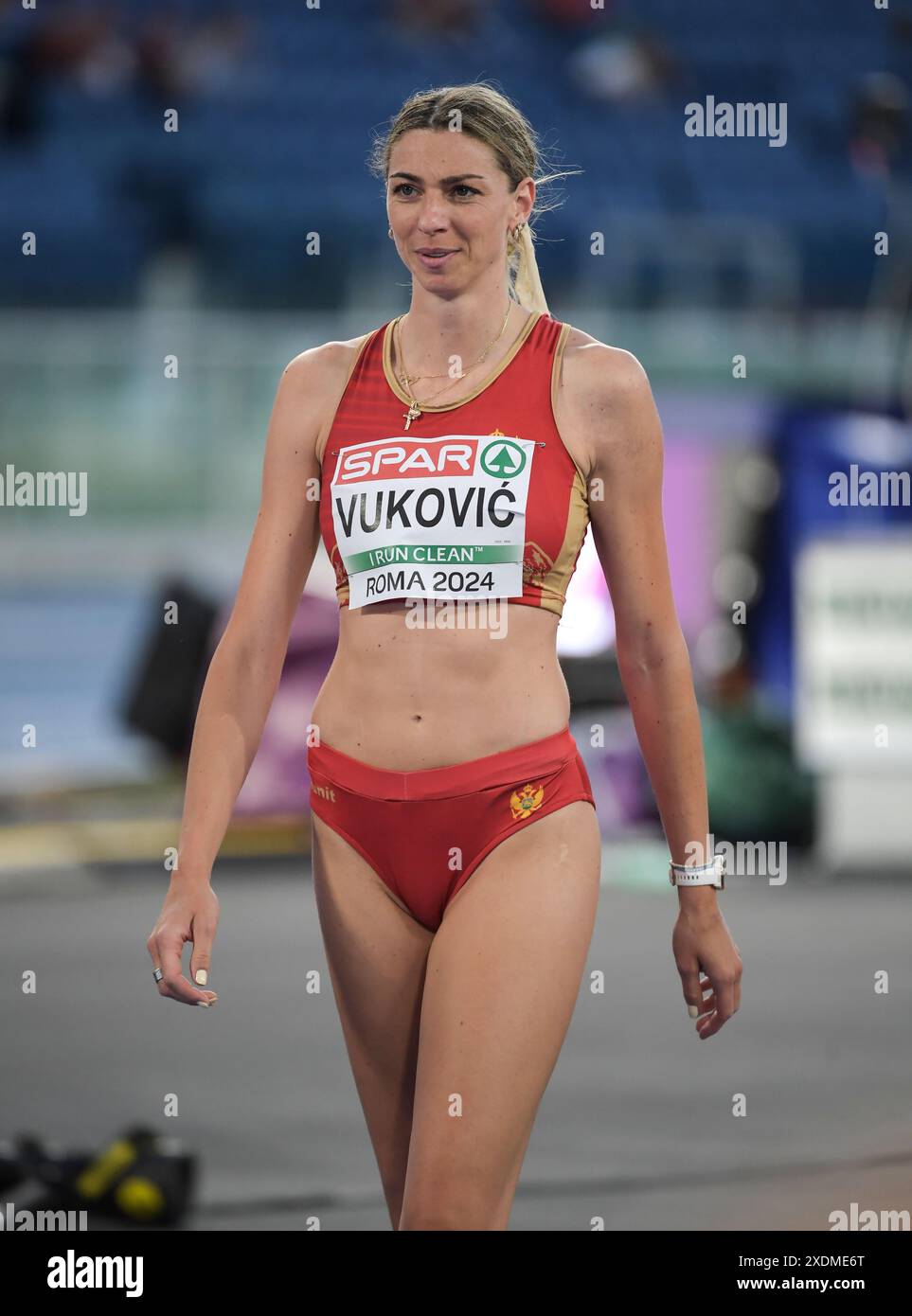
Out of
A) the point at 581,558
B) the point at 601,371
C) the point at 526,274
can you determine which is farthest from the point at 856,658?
the point at 601,371

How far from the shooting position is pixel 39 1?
42.1 feet

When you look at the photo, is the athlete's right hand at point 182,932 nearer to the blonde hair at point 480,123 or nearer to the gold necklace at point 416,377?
the gold necklace at point 416,377

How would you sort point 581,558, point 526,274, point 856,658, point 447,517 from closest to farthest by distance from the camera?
point 447,517, point 526,274, point 856,658, point 581,558

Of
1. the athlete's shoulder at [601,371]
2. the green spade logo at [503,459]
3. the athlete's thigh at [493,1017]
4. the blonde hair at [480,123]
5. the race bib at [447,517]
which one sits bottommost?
the athlete's thigh at [493,1017]

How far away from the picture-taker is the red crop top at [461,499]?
2287mm

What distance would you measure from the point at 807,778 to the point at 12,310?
255 inches

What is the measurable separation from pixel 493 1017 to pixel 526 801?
0.87 feet

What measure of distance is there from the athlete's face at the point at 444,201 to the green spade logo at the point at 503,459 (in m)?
0.22

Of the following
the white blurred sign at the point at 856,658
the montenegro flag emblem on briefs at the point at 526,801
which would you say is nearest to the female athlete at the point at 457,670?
the montenegro flag emblem on briefs at the point at 526,801

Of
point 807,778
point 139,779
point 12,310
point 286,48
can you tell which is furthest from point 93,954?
point 286,48

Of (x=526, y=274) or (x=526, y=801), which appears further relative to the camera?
(x=526, y=274)

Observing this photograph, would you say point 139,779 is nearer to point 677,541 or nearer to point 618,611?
point 677,541

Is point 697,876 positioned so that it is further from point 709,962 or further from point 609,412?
point 609,412

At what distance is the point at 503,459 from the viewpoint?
2.30 m
